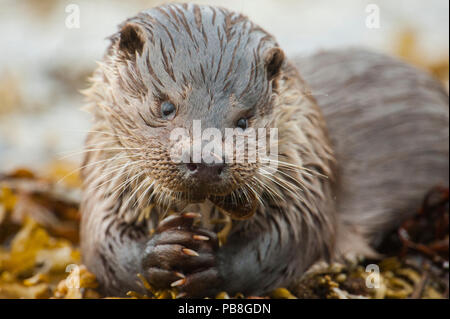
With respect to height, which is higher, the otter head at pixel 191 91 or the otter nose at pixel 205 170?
the otter head at pixel 191 91

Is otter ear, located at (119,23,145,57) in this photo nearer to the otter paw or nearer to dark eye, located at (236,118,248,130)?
dark eye, located at (236,118,248,130)

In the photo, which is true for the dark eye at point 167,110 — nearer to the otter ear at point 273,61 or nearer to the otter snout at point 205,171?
the otter snout at point 205,171

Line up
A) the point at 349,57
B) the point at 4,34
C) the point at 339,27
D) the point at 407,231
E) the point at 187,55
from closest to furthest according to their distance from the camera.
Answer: the point at 187,55, the point at 407,231, the point at 349,57, the point at 339,27, the point at 4,34

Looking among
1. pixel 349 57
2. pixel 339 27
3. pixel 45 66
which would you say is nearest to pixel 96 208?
pixel 349 57

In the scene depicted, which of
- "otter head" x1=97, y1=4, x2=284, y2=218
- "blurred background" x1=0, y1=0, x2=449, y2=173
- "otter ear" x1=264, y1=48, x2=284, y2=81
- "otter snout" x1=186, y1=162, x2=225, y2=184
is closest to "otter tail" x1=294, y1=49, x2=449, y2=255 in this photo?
"otter ear" x1=264, y1=48, x2=284, y2=81

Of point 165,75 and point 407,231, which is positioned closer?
point 165,75

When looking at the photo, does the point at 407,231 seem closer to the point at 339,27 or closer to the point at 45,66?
the point at 339,27

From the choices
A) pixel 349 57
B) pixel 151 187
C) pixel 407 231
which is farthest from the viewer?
pixel 349 57

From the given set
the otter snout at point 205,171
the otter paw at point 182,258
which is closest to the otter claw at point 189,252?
the otter paw at point 182,258
